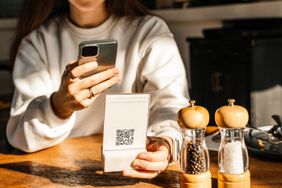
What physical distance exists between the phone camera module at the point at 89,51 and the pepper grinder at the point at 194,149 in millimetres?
262

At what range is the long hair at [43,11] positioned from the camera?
6.44ft

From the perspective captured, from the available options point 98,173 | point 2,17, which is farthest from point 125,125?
point 2,17

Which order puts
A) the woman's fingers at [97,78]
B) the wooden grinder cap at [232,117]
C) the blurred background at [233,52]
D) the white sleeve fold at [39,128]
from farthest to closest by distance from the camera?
the blurred background at [233,52] → the white sleeve fold at [39,128] → the woman's fingers at [97,78] → the wooden grinder cap at [232,117]

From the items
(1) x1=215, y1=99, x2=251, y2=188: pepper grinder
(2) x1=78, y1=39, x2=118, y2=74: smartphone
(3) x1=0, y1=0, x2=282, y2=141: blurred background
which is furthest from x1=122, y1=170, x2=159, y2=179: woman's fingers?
(3) x1=0, y1=0, x2=282, y2=141: blurred background

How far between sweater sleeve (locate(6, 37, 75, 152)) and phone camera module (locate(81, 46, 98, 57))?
1.03 feet

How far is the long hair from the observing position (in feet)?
6.44

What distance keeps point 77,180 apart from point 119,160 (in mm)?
133

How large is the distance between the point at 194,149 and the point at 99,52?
12.4 inches

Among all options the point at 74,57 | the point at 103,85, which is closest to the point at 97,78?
the point at 103,85

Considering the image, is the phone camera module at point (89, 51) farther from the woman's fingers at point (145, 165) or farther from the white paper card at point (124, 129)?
the woman's fingers at point (145, 165)

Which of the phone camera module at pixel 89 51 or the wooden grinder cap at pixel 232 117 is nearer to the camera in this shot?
the wooden grinder cap at pixel 232 117

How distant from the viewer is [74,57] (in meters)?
1.96

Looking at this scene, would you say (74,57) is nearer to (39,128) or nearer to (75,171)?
(39,128)

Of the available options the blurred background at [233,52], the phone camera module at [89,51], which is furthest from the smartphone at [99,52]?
the blurred background at [233,52]
